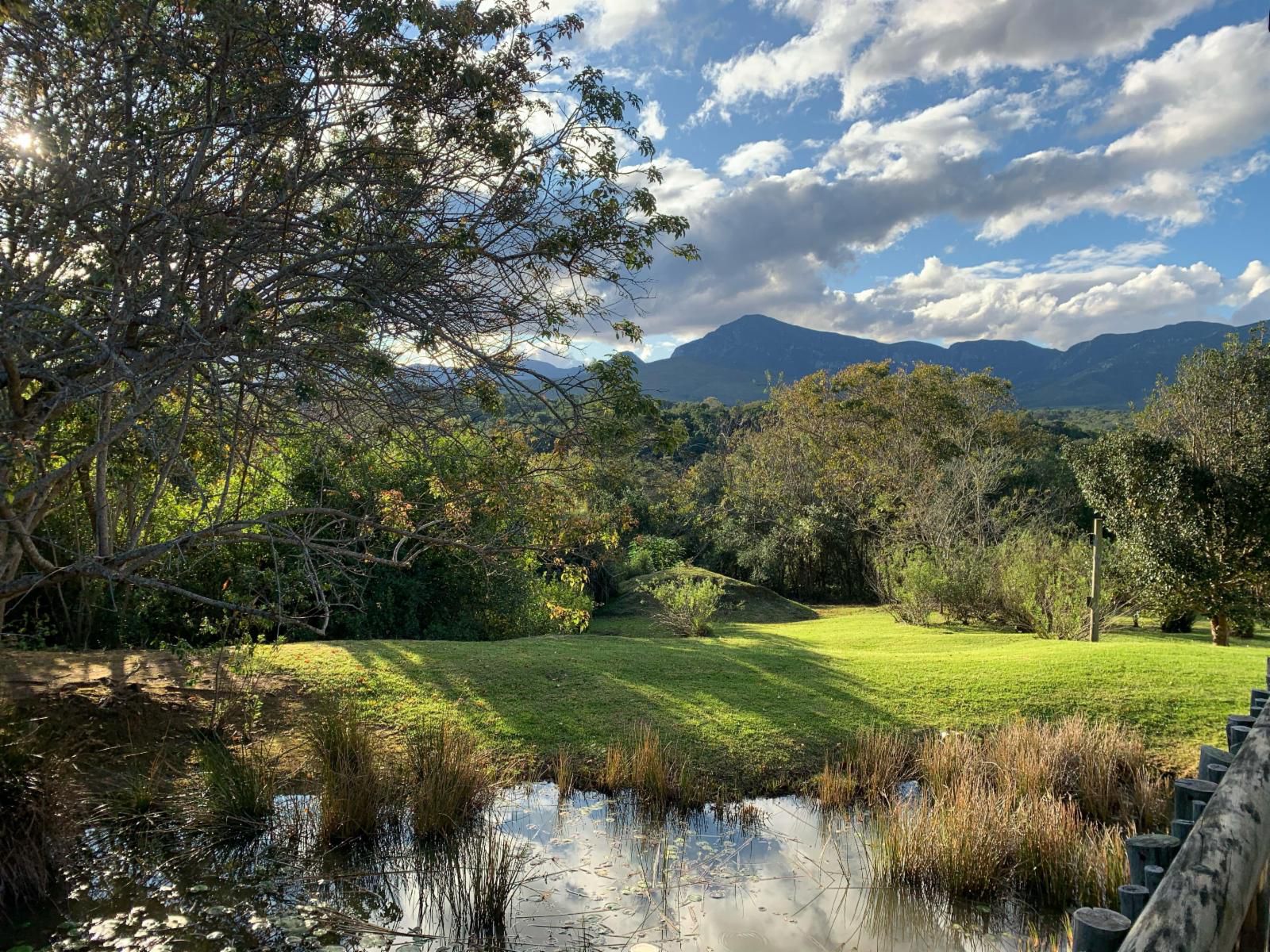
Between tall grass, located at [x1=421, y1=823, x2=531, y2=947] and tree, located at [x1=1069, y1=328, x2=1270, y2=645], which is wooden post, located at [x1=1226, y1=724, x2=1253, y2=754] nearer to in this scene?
tall grass, located at [x1=421, y1=823, x2=531, y2=947]

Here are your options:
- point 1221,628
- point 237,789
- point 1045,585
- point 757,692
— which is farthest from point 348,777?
point 1221,628

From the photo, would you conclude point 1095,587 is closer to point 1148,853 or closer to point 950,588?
point 950,588

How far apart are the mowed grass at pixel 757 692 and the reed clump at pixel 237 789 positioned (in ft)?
5.52

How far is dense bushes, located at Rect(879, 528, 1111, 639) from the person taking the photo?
587 inches

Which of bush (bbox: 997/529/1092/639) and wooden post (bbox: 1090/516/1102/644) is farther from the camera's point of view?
bush (bbox: 997/529/1092/639)

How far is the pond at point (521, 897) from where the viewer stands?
440 centimetres

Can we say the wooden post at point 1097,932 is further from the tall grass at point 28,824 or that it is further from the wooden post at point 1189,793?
the tall grass at point 28,824

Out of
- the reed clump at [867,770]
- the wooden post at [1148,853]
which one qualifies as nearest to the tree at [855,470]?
the reed clump at [867,770]

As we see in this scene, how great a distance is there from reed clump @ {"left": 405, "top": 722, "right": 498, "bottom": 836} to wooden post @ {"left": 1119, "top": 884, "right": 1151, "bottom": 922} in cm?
477

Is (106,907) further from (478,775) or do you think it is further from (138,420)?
(138,420)

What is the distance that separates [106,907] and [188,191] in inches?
154

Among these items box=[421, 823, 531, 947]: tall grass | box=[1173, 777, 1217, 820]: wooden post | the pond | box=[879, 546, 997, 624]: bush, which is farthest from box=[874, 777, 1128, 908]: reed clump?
box=[879, 546, 997, 624]: bush

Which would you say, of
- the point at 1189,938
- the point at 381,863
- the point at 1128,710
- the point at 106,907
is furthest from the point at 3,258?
the point at 1128,710

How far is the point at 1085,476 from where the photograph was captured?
54.1 ft
